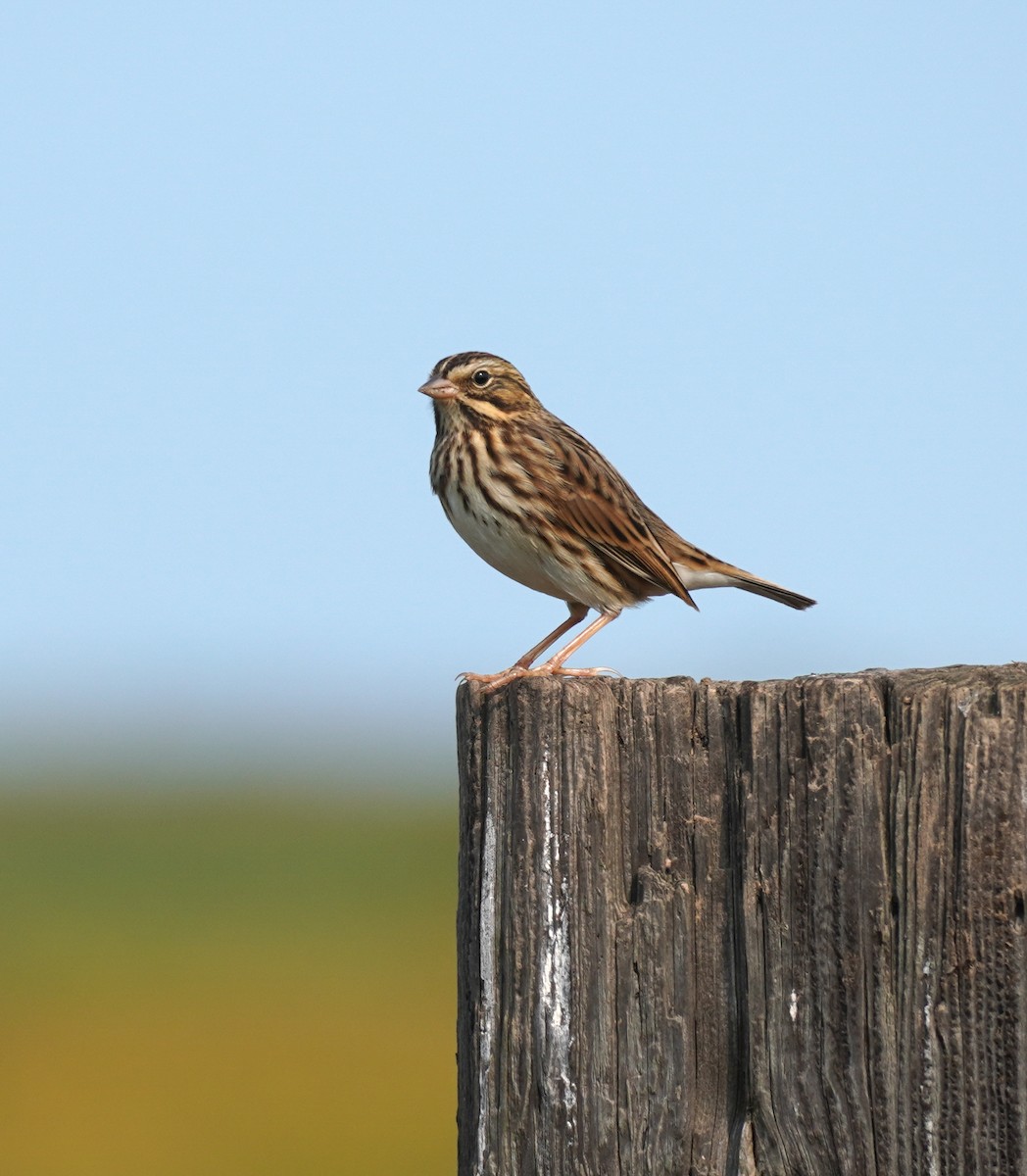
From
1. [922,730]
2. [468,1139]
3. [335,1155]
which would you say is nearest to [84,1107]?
[335,1155]

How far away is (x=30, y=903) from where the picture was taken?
28.4 meters

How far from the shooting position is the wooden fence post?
376 centimetres

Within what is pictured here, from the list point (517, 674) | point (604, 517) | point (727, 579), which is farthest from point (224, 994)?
point (517, 674)

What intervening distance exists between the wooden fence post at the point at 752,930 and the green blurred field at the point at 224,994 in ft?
40.6

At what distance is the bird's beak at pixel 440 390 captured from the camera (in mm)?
8977

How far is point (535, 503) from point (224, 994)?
16095 millimetres

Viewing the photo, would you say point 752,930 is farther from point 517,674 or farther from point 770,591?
point 770,591

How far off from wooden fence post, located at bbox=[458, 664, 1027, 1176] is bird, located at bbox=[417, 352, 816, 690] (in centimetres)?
376

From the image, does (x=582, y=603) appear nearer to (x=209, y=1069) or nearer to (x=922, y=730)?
(x=922, y=730)

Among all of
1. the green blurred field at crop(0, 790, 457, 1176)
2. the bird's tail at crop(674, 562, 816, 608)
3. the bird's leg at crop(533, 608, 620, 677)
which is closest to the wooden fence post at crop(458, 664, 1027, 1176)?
the bird's leg at crop(533, 608, 620, 677)

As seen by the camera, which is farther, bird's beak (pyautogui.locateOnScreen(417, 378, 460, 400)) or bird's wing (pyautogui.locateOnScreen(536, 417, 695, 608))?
bird's beak (pyautogui.locateOnScreen(417, 378, 460, 400))

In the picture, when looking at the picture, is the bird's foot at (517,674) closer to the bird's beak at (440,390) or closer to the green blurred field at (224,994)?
the bird's beak at (440,390)

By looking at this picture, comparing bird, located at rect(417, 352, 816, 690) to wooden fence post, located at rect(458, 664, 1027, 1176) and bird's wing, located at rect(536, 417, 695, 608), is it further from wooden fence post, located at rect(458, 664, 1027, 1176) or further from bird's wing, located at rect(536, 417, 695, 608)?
wooden fence post, located at rect(458, 664, 1027, 1176)

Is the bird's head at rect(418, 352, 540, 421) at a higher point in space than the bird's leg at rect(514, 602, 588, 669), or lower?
higher
